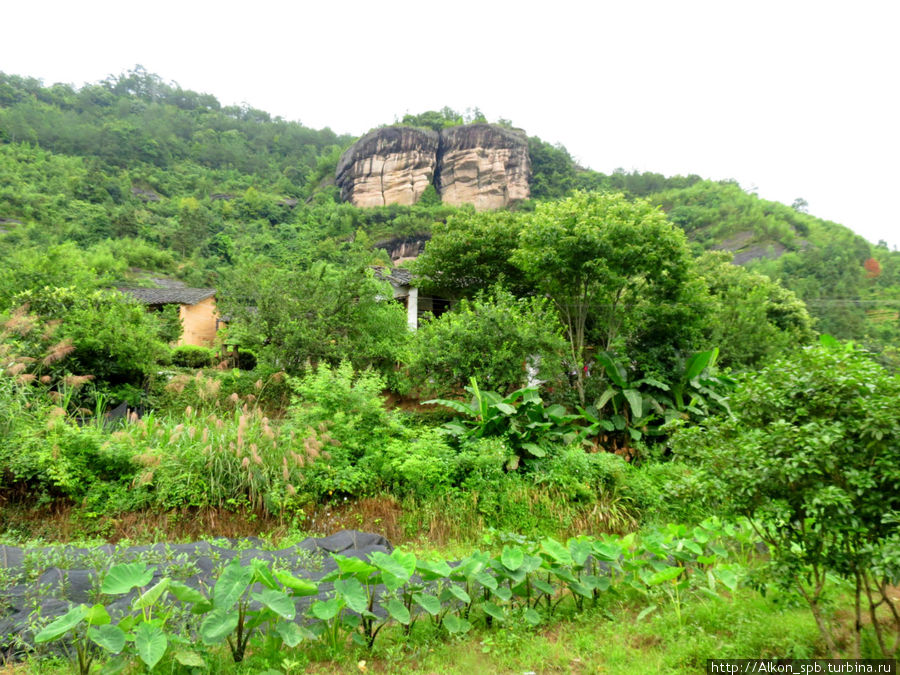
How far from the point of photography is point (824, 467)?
2299 mm

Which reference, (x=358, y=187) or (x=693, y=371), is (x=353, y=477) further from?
(x=358, y=187)

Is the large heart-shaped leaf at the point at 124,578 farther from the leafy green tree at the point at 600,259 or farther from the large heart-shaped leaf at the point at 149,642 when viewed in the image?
the leafy green tree at the point at 600,259

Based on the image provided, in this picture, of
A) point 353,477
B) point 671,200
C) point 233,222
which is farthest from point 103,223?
point 671,200

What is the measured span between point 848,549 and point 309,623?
10.1ft

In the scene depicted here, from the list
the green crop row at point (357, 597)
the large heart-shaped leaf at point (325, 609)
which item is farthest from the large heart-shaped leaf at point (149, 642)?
the large heart-shaped leaf at point (325, 609)

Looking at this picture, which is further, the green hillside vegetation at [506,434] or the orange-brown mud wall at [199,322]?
the orange-brown mud wall at [199,322]

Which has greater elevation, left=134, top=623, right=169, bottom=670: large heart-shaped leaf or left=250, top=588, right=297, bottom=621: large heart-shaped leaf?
left=250, top=588, right=297, bottom=621: large heart-shaped leaf

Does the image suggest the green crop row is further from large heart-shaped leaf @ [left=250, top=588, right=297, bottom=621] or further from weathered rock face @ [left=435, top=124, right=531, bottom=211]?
weathered rock face @ [left=435, top=124, right=531, bottom=211]

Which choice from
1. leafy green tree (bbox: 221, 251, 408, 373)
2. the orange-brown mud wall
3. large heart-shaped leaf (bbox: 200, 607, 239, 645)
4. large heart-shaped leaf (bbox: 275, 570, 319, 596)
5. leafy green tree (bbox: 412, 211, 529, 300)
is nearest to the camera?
large heart-shaped leaf (bbox: 200, 607, 239, 645)

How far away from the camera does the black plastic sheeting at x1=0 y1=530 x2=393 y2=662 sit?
262 centimetres

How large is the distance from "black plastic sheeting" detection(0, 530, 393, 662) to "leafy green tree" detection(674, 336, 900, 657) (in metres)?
2.81

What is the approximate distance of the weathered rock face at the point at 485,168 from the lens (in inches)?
1779

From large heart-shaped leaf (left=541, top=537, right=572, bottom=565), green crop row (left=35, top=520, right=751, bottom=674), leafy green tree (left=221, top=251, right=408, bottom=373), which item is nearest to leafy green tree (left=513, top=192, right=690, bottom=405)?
leafy green tree (left=221, top=251, right=408, bottom=373)

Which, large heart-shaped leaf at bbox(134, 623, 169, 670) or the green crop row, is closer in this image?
large heart-shaped leaf at bbox(134, 623, 169, 670)
